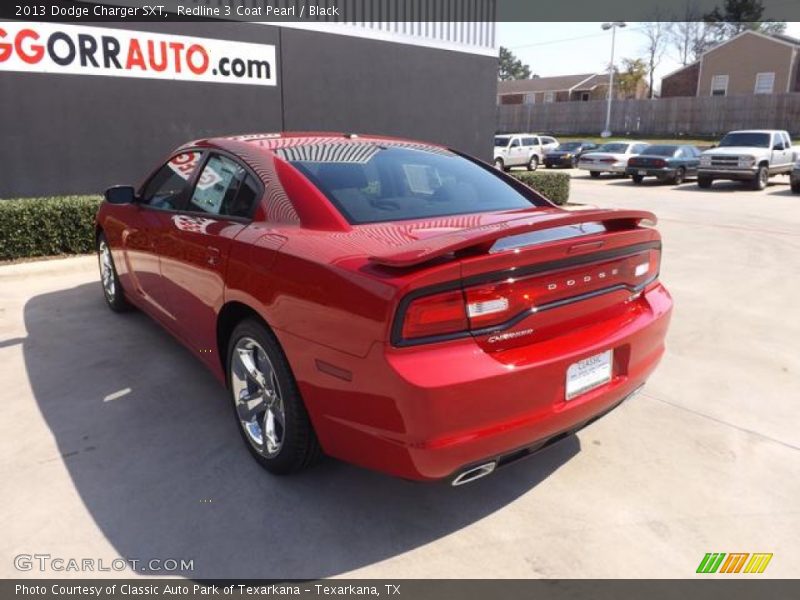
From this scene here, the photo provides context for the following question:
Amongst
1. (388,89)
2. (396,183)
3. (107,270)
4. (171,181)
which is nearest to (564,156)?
(388,89)

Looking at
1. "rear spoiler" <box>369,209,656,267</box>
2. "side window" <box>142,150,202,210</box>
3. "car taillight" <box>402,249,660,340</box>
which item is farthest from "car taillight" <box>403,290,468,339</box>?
"side window" <box>142,150,202,210</box>

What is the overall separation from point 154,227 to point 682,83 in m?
58.8

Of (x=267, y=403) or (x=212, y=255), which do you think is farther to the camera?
(x=212, y=255)

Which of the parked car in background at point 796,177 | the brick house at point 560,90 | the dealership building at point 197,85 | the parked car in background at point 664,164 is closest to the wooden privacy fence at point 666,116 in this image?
the brick house at point 560,90

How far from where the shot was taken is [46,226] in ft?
25.0

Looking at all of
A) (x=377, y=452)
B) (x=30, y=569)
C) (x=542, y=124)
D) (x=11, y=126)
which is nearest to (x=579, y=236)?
(x=377, y=452)

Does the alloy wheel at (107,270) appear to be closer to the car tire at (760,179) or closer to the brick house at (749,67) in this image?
→ the car tire at (760,179)

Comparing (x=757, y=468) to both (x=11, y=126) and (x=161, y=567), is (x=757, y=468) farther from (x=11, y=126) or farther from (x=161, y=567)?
(x=11, y=126)

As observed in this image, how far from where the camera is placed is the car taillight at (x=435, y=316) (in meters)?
2.20

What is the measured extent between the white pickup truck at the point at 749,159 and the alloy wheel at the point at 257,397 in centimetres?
2023

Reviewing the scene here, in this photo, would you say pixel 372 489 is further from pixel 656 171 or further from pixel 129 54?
pixel 656 171

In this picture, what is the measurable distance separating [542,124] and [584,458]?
5139cm

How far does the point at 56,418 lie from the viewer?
359 cm

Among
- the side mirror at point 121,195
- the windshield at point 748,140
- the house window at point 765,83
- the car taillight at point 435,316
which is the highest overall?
the house window at point 765,83
